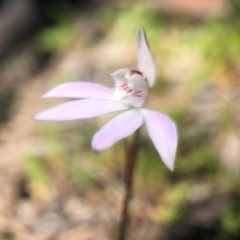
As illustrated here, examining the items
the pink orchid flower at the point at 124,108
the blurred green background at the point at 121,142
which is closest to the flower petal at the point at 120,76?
the pink orchid flower at the point at 124,108

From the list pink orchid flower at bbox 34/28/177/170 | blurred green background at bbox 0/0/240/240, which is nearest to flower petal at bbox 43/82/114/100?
pink orchid flower at bbox 34/28/177/170

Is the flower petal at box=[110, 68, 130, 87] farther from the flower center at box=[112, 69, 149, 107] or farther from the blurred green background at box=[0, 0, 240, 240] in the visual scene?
the blurred green background at box=[0, 0, 240, 240]

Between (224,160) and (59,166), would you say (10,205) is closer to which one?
(59,166)

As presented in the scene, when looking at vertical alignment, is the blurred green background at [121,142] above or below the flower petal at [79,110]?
below

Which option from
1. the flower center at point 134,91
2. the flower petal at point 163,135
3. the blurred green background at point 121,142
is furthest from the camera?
the blurred green background at point 121,142

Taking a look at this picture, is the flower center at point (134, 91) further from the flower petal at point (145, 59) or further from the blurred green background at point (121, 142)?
the blurred green background at point (121, 142)

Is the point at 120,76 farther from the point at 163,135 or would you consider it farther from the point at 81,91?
the point at 163,135

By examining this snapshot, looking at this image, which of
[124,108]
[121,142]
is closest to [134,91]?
[124,108]

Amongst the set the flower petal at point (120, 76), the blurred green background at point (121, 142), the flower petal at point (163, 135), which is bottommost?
the blurred green background at point (121, 142)
